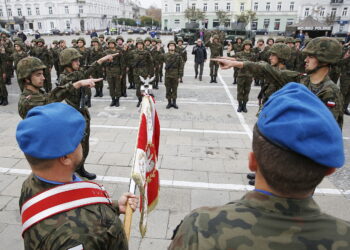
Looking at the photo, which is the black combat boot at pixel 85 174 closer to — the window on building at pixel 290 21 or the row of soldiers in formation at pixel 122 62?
the row of soldiers in formation at pixel 122 62

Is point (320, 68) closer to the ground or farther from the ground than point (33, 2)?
closer to the ground

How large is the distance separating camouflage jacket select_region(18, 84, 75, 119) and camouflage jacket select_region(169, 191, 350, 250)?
3.04 metres

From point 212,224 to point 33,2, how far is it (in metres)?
88.5

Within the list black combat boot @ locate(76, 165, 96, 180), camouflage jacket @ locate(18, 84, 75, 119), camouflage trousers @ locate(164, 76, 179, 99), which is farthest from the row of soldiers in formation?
camouflage jacket @ locate(18, 84, 75, 119)

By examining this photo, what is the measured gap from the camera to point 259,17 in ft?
199

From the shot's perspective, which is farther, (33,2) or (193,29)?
(33,2)

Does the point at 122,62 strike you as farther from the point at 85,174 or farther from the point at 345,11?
the point at 345,11

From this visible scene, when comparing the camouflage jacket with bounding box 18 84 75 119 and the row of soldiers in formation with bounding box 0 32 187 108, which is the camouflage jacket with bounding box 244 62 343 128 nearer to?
the camouflage jacket with bounding box 18 84 75 119

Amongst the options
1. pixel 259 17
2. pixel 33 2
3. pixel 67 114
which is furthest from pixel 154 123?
pixel 33 2

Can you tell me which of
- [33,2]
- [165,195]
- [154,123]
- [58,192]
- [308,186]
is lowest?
[165,195]

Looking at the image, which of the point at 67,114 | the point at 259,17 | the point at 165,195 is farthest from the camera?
the point at 259,17

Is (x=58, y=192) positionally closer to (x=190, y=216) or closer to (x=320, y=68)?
(x=190, y=216)

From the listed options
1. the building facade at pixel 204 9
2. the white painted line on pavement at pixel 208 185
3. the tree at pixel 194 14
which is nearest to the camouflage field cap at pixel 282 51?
the white painted line on pavement at pixel 208 185

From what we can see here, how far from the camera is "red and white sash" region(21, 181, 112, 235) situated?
1366 mm
